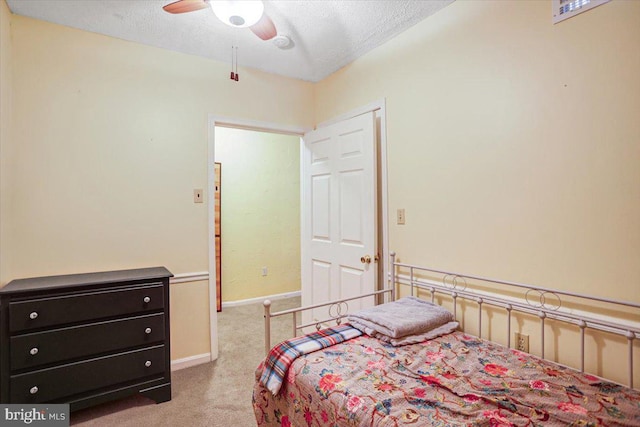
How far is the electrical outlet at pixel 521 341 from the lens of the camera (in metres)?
1.71

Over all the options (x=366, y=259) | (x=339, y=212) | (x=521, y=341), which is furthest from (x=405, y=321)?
(x=339, y=212)

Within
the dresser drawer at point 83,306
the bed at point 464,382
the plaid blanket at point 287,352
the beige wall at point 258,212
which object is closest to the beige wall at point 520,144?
the bed at point 464,382

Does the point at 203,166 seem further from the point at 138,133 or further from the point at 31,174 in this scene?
the point at 31,174

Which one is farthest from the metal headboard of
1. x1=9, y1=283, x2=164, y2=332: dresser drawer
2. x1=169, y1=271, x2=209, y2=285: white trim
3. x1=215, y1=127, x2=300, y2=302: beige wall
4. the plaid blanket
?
x1=215, y1=127, x2=300, y2=302: beige wall

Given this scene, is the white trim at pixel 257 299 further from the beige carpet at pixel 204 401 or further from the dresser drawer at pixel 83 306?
the dresser drawer at pixel 83 306

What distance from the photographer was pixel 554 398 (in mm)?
1216

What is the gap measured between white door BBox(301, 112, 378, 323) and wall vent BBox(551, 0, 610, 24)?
4.04 feet

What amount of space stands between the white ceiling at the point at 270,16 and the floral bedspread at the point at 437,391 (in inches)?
81.4

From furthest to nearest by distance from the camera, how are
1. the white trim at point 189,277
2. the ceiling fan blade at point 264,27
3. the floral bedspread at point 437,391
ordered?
1. the white trim at point 189,277
2. the ceiling fan blade at point 264,27
3. the floral bedspread at point 437,391

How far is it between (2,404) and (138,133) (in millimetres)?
1857

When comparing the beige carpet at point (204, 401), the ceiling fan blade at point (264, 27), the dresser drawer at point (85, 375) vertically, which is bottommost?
the beige carpet at point (204, 401)

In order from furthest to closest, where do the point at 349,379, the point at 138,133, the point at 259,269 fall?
the point at 259,269 → the point at 138,133 → the point at 349,379

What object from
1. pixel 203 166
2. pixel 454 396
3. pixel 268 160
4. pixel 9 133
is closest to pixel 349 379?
pixel 454 396

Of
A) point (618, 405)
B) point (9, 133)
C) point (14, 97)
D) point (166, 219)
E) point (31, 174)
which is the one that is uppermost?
point (14, 97)
